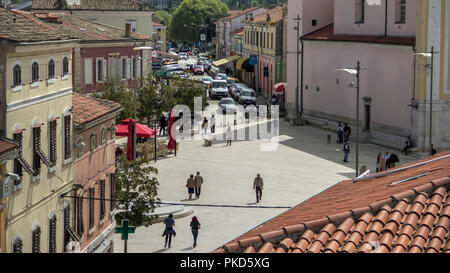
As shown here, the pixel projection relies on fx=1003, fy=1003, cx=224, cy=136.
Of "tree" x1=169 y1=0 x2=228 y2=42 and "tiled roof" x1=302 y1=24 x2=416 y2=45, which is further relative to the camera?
"tree" x1=169 y1=0 x2=228 y2=42

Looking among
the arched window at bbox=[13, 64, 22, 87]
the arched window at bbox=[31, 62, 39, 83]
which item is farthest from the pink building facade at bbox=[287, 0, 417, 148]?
the arched window at bbox=[13, 64, 22, 87]

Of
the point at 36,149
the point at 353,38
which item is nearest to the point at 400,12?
the point at 353,38

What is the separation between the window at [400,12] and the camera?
54375 millimetres

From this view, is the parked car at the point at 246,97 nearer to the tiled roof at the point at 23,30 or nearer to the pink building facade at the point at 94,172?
the pink building facade at the point at 94,172

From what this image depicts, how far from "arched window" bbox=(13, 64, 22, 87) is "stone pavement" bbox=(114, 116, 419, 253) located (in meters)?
9.86

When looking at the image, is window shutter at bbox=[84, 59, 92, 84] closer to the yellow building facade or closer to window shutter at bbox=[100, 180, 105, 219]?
window shutter at bbox=[100, 180, 105, 219]

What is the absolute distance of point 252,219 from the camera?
33.3 metres

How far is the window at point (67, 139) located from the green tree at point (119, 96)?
2110 centimetres

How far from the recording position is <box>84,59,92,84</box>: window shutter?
49906 millimetres

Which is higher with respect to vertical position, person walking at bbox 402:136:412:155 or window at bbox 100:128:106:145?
window at bbox 100:128:106:145

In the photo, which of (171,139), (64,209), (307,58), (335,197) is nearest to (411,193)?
(335,197)

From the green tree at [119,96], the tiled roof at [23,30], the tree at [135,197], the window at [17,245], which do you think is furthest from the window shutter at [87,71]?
the window at [17,245]

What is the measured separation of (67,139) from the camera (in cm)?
2350
